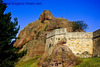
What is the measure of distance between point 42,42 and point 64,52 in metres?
14.6

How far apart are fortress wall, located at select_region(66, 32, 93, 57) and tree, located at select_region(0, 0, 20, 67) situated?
1272 cm

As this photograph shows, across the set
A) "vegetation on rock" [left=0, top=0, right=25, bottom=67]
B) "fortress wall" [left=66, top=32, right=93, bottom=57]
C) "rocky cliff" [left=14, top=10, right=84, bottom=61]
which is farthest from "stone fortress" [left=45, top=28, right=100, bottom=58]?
"vegetation on rock" [left=0, top=0, right=25, bottom=67]

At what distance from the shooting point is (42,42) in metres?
40.2

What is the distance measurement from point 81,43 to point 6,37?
1576 centimetres

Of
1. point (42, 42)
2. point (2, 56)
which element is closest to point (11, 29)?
point (2, 56)

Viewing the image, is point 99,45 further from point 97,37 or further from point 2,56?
point 2,56

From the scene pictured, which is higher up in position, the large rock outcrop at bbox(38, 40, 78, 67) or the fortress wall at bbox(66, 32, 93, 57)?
the fortress wall at bbox(66, 32, 93, 57)

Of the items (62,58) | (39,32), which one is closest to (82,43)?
(62,58)

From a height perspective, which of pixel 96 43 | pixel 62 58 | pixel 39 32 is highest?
pixel 39 32

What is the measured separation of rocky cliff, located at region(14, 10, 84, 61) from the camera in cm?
4019

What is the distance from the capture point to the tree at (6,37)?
723 inches

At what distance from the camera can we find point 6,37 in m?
19.3

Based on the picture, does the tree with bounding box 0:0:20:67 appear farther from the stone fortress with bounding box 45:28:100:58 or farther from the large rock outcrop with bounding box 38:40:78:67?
the stone fortress with bounding box 45:28:100:58

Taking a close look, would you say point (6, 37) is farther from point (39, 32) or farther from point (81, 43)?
point (39, 32)
